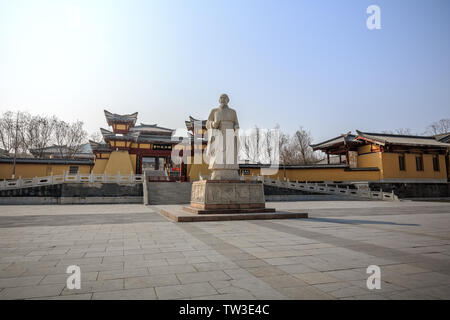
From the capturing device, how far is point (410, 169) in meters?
23.2

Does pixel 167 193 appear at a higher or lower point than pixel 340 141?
lower

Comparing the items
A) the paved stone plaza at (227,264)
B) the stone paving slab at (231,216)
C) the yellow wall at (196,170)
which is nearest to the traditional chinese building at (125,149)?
the yellow wall at (196,170)

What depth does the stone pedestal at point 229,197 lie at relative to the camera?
770cm

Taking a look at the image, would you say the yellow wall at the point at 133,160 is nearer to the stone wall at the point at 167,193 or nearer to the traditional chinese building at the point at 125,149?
the traditional chinese building at the point at 125,149

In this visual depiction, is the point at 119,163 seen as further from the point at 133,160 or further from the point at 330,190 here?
the point at 330,190

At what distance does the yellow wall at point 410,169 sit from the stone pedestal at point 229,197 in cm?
1922

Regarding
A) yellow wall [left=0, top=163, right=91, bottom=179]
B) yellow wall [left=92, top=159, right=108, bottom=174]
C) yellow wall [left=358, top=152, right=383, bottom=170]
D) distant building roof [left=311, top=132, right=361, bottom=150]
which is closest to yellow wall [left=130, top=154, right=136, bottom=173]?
yellow wall [left=92, top=159, right=108, bottom=174]

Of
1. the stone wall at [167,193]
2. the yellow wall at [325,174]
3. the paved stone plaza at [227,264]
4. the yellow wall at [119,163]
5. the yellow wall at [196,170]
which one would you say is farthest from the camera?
the yellow wall at [196,170]

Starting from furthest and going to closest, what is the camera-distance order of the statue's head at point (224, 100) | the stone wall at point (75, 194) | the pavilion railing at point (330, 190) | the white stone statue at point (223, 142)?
the pavilion railing at point (330, 190), the stone wall at point (75, 194), the statue's head at point (224, 100), the white stone statue at point (223, 142)

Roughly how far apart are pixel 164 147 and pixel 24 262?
2508cm

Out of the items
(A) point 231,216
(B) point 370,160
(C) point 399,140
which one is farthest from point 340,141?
(A) point 231,216

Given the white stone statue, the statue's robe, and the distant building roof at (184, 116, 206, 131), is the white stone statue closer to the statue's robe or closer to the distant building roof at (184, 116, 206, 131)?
the statue's robe

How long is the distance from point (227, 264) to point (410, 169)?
2646 cm

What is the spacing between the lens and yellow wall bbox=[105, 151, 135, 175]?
2547 centimetres
